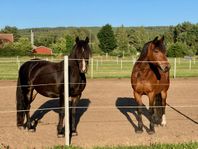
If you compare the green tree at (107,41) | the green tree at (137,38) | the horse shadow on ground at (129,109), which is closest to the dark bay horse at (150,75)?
the horse shadow on ground at (129,109)

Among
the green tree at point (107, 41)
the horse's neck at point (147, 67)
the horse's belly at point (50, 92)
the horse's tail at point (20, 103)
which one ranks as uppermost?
the green tree at point (107, 41)

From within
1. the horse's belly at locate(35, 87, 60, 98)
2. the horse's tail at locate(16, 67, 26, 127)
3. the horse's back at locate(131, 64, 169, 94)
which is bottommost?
the horse's tail at locate(16, 67, 26, 127)

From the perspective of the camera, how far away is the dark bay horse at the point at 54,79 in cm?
691

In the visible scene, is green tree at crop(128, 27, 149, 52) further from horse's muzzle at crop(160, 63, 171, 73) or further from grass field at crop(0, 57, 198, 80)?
horse's muzzle at crop(160, 63, 171, 73)

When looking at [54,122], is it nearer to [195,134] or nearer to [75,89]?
[75,89]

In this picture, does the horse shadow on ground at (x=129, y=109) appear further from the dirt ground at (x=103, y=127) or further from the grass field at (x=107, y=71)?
the grass field at (x=107, y=71)

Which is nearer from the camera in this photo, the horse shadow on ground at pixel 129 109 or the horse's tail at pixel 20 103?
the horse's tail at pixel 20 103

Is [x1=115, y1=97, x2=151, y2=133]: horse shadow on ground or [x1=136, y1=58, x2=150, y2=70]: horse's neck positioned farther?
[x1=115, y1=97, x2=151, y2=133]: horse shadow on ground

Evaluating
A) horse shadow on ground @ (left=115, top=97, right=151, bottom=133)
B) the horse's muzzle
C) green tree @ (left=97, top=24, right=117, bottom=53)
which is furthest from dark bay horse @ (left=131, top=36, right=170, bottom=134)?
green tree @ (left=97, top=24, right=117, bottom=53)

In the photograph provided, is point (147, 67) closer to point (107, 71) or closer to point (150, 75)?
point (150, 75)

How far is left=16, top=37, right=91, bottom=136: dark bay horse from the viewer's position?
6914 millimetres

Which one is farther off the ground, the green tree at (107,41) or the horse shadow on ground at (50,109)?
the green tree at (107,41)

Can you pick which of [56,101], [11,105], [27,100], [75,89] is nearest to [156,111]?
[75,89]

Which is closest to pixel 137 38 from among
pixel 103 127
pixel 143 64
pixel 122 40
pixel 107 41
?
pixel 122 40
